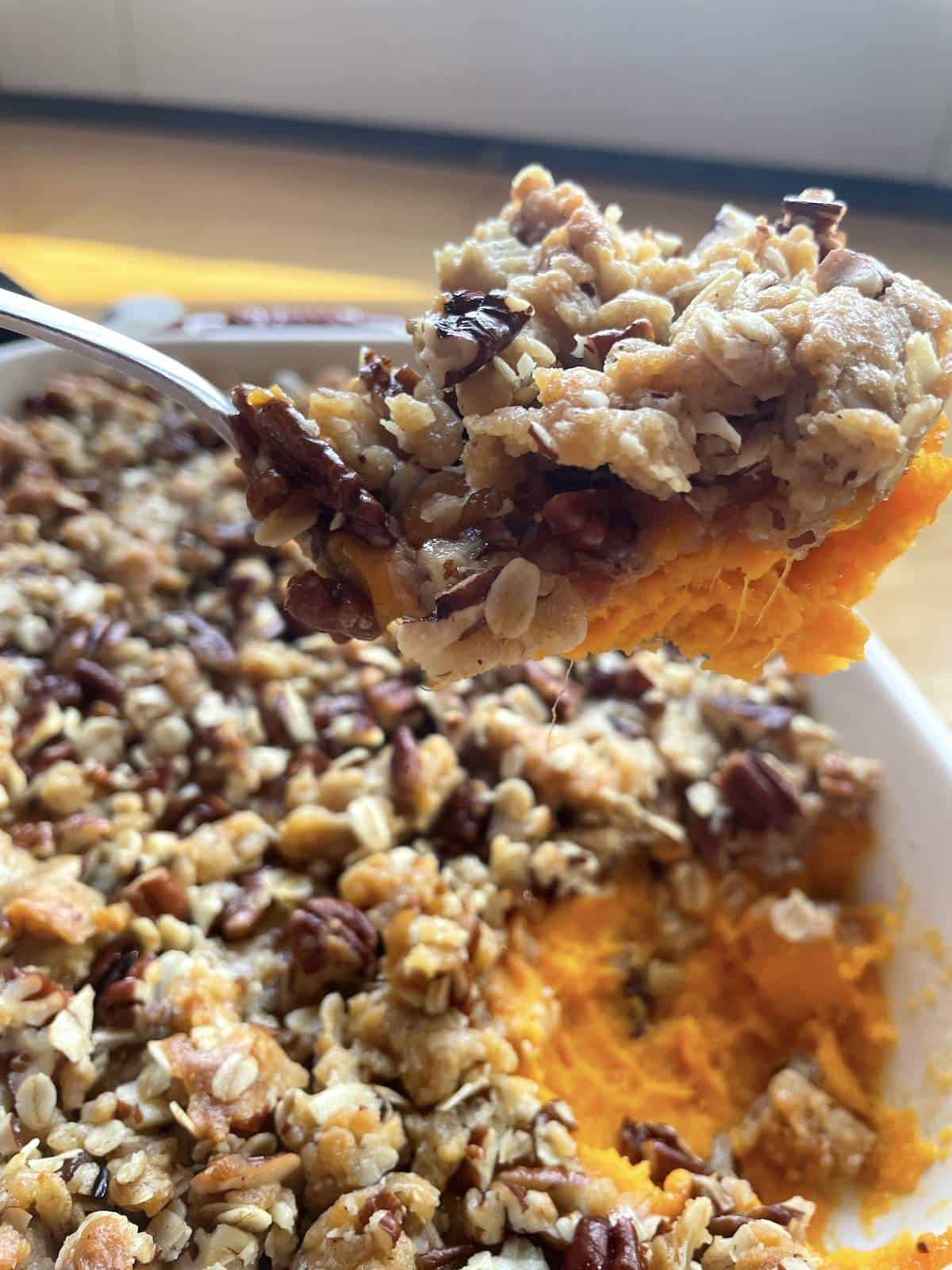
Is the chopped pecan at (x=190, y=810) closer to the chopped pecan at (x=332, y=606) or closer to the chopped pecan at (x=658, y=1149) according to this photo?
the chopped pecan at (x=332, y=606)

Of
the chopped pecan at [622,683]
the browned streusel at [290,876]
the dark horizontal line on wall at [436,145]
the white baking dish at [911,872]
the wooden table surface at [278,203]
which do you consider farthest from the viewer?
the dark horizontal line on wall at [436,145]

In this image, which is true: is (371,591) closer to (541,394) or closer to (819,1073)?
(541,394)

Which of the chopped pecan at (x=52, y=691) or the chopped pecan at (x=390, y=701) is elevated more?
the chopped pecan at (x=390, y=701)

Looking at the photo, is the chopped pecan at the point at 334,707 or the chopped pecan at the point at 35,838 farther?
the chopped pecan at the point at 334,707

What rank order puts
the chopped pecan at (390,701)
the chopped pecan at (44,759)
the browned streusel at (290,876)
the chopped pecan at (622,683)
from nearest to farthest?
the browned streusel at (290,876), the chopped pecan at (44,759), the chopped pecan at (390,701), the chopped pecan at (622,683)

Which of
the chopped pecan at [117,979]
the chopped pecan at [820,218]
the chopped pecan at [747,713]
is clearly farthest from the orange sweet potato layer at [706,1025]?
the chopped pecan at [820,218]

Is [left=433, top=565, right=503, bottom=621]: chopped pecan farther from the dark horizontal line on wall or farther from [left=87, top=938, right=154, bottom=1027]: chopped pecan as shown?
the dark horizontal line on wall

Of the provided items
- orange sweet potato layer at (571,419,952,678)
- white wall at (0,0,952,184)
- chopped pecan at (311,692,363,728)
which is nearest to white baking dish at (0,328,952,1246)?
orange sweet potato layer at (571,419,952,678)
